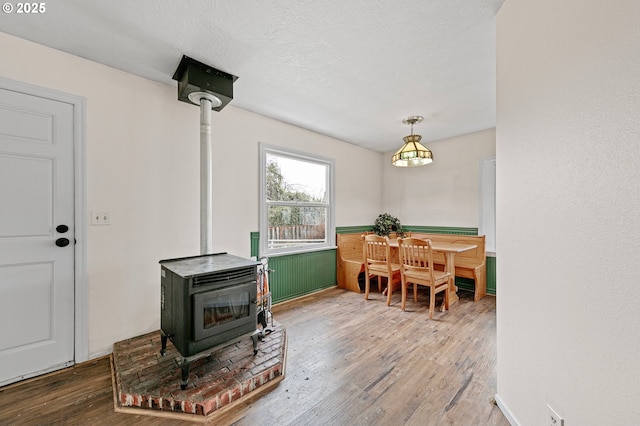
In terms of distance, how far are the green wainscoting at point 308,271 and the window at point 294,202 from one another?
4.6 inches

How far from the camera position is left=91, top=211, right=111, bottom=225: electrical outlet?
215 centimetres

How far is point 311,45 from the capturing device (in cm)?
196

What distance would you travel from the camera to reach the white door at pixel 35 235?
1.84 meters

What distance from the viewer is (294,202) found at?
3801mm

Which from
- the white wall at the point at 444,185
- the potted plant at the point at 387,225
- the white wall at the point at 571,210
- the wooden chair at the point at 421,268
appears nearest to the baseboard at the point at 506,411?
the white wall at the point at 571,210

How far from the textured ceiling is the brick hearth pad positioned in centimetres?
235

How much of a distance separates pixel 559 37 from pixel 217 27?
1.91m

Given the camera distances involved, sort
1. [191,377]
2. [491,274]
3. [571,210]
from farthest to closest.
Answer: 1. [491,274]
2. [191,377]
3. [571,210]

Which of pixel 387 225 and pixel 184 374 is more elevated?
pixel 387 225

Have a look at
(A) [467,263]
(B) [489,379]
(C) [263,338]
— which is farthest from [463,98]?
(C) [263,338]

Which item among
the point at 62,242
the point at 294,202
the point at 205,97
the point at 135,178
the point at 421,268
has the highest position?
the point at 205,97

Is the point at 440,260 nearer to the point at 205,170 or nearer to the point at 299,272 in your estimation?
the point at 299,272

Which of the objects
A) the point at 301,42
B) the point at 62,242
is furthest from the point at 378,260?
the point at 62,242

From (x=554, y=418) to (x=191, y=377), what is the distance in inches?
80.5
